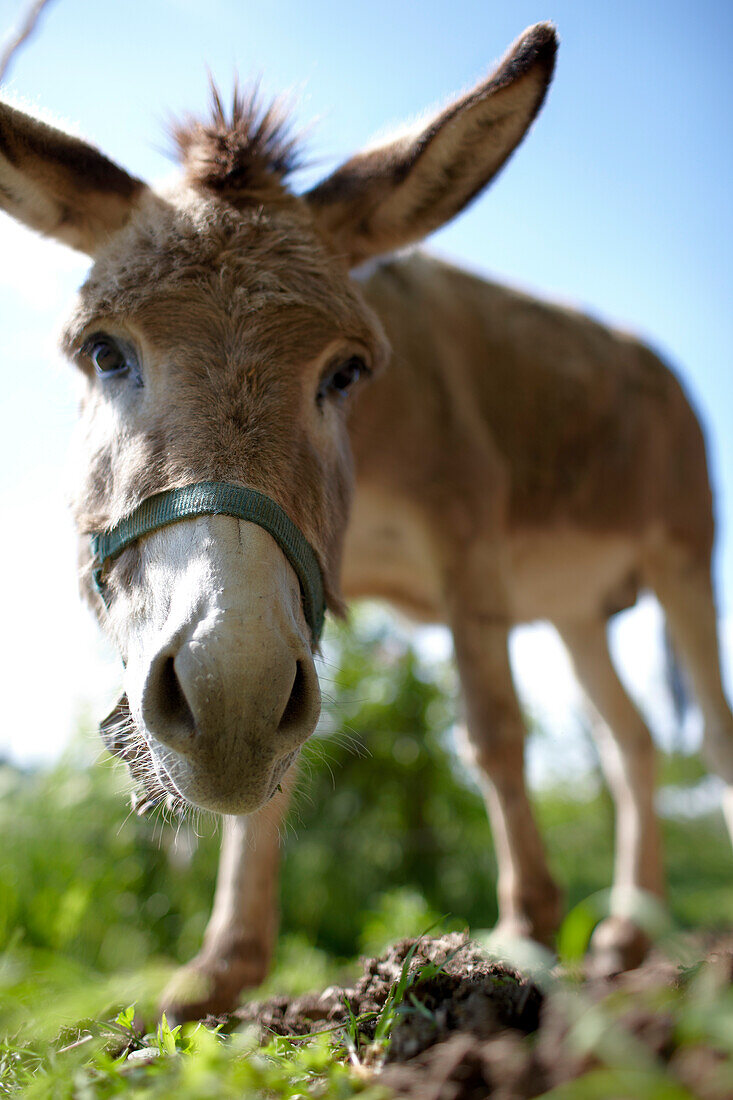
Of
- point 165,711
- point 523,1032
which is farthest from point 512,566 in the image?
point 523,1032

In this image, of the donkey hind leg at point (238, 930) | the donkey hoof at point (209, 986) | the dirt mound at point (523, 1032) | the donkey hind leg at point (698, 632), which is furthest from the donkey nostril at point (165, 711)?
the donkey hind leg at point (698, 632)

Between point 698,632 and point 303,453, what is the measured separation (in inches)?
139

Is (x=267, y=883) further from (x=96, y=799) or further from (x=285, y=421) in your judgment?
(x=96, y=799)

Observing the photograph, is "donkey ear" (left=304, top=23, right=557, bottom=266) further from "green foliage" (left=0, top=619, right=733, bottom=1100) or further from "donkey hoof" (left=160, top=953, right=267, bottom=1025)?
"donkey hoof" (left=160, top=953, right=267, bottom=1025)

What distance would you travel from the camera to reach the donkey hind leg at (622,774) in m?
3.53

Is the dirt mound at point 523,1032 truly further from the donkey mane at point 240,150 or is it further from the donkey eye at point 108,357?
the donkey mane at point 240,150

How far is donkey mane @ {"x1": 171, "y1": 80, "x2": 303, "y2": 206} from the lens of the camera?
6.61 feet

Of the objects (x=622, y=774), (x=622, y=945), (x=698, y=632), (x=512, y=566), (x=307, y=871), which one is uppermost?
(x=512, y=566)

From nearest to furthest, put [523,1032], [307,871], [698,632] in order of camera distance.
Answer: [523,1032] → [698,632] → [307,871]

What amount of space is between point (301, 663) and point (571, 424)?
308 cm

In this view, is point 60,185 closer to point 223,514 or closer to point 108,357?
point 108,357

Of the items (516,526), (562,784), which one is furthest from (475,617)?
(562,784)

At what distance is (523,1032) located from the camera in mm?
962

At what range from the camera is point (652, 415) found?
176 inches
